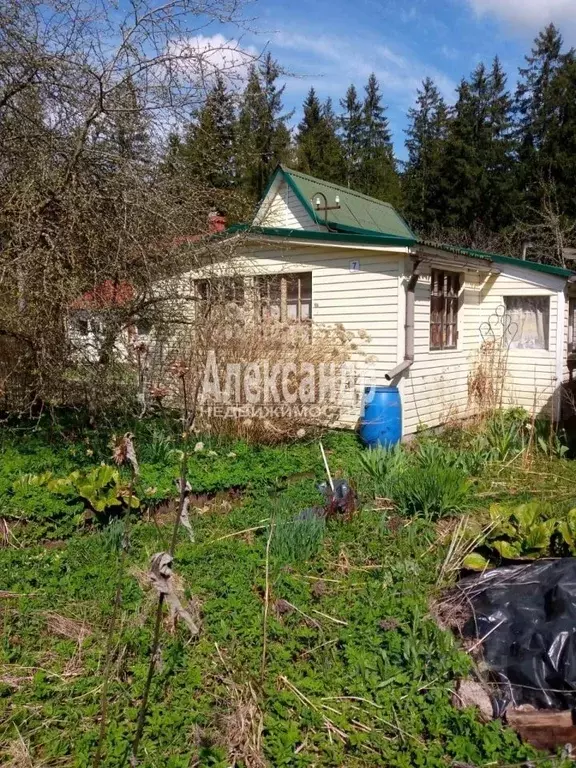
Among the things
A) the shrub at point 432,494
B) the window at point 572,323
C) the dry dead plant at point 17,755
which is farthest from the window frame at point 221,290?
the window at point 572,323

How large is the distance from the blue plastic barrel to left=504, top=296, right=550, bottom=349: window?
3.33 meters

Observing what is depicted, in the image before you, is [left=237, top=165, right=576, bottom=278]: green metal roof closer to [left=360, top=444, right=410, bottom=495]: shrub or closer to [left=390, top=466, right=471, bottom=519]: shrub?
[left=360, top=444, right=410, bottom=495]: shrub

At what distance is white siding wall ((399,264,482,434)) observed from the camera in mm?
7758

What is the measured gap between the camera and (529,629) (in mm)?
2828

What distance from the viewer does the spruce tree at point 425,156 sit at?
2803 cm

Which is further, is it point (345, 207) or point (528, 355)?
point (345, 207)

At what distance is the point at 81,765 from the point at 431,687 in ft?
5.10

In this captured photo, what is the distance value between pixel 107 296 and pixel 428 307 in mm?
4404

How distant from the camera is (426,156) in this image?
1176 inches

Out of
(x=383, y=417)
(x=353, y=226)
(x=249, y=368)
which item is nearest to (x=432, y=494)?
(x=383, y=417)

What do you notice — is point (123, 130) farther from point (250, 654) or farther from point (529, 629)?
point (529, 629)

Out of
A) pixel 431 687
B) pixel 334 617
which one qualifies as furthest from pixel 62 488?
pixel 431 687

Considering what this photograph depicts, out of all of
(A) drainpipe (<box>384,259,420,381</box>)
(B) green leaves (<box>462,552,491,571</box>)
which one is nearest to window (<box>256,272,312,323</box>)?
(A) drainpipe (<box>384,259,420,381</box>)

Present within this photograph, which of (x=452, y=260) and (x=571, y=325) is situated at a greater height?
(x=452, y=260)
